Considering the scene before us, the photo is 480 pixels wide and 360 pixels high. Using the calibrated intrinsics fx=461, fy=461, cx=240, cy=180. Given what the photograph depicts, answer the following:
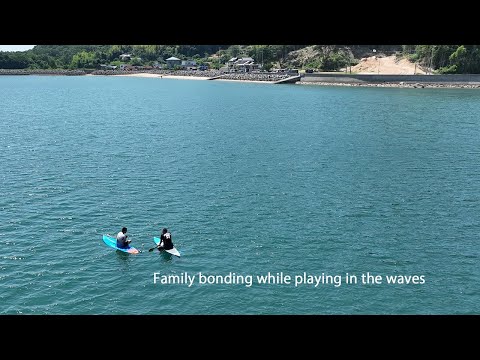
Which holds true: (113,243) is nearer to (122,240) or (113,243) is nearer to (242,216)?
(122,240)

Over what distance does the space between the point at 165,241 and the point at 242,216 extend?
490 inches

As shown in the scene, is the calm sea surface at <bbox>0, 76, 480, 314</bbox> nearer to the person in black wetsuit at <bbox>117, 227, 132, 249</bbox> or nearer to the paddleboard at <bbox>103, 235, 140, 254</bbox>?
the paddleboard at <bbox>103, 235, 140, 254</bbox>

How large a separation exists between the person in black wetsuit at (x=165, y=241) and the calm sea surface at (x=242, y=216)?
3.09 feet

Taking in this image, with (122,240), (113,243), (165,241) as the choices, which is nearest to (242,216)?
(165,241)

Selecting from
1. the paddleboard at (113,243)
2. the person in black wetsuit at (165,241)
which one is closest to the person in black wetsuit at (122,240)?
the paddleboard at (113,243)

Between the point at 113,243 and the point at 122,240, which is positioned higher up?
the point at 122,240

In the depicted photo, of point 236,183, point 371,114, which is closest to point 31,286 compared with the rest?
point 236,183

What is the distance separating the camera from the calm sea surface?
112 feet

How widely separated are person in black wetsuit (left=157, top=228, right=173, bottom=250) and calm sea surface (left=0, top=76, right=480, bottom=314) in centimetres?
94

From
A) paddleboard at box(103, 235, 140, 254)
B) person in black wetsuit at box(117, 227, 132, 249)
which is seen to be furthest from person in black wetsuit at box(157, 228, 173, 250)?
person in black wetsuit at box(117, 227, 132, 249)

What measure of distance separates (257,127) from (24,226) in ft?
243

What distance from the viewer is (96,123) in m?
121

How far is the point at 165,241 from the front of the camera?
39.4 meters
